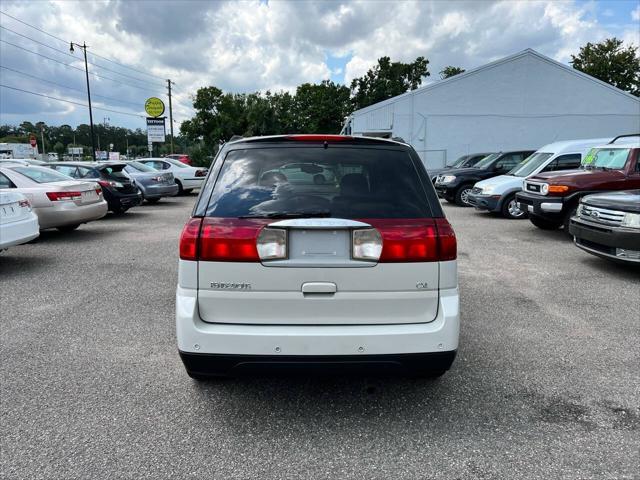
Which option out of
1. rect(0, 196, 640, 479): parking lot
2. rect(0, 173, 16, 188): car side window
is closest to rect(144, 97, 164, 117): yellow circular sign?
rect(0, 173, 16, 188): car side window

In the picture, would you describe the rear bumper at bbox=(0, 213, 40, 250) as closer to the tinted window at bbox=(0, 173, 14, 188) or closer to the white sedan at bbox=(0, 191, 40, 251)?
the white sedan at bbox=(0, 191, 40, 251)

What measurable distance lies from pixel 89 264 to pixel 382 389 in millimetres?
5560

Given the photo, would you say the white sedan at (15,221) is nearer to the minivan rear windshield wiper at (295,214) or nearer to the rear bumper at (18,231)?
the rear bumper at (18,231)

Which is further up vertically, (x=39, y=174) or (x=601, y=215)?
(x=39, y=174)

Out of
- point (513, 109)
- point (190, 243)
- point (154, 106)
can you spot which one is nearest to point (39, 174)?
point (190, 243)

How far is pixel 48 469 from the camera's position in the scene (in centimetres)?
238

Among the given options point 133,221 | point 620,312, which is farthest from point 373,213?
point 133,221

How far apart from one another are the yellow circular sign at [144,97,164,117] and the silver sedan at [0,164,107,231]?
1035 inches

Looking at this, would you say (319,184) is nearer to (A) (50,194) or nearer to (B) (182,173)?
(A) (50,194)

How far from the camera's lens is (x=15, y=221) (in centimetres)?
644

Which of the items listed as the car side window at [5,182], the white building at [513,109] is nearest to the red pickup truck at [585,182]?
the car side window at [5,182]

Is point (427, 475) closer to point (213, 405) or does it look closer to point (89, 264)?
point (213, 405)

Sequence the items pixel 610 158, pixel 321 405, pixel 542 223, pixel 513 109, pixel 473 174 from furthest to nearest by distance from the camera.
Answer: pixel 513 109 → pixel 473 174 → pixel 542 223 → pixel 610 158 → pixel 321 405

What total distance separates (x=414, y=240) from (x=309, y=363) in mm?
938
